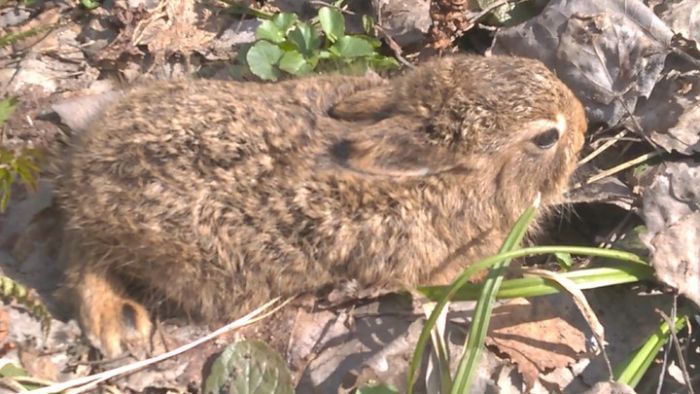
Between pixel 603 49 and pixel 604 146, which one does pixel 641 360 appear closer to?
pixel 604 146

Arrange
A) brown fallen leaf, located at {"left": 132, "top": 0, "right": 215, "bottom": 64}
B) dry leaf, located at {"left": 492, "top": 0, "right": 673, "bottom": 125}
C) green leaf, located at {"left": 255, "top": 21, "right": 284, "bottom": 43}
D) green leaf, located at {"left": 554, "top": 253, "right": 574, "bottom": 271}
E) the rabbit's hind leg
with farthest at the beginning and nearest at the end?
brown fallen leaf, located at {"left": 132, "top": 0, "right": 215, "bottom": 64} < green leaf, located at {"left": 255, "top": 21, "right": 284, "bottom": 43} < dry leaf, located at {"left": 492, "top": 0, "right": 673, "bottom": 125} < green leaf, located at {"left": 554, "top": 253, "right": 574, "bottom": 271} < the rabbit's hind leg

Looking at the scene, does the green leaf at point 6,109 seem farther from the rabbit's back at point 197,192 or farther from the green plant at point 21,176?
the rabbit's back at point 197,192

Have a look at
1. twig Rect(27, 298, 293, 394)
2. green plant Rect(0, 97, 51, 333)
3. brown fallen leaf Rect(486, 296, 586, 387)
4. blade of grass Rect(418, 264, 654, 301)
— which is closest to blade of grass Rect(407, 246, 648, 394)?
blade of grass Rect(418, 264, 654, 301)

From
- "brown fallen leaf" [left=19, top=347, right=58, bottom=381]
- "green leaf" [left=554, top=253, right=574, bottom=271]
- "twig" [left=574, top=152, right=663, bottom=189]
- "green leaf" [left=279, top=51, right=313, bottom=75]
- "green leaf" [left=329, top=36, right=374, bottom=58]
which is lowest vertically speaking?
"brown fallen leaf" [left=19, top=347, right=58, bottom=381]

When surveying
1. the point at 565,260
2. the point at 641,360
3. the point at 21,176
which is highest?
the point at 21,176

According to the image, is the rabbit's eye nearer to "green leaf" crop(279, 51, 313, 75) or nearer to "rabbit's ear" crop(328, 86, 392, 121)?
"rabbit's ear" crop(328, 86, 392, 121)

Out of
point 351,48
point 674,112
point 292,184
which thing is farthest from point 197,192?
point 674,112
